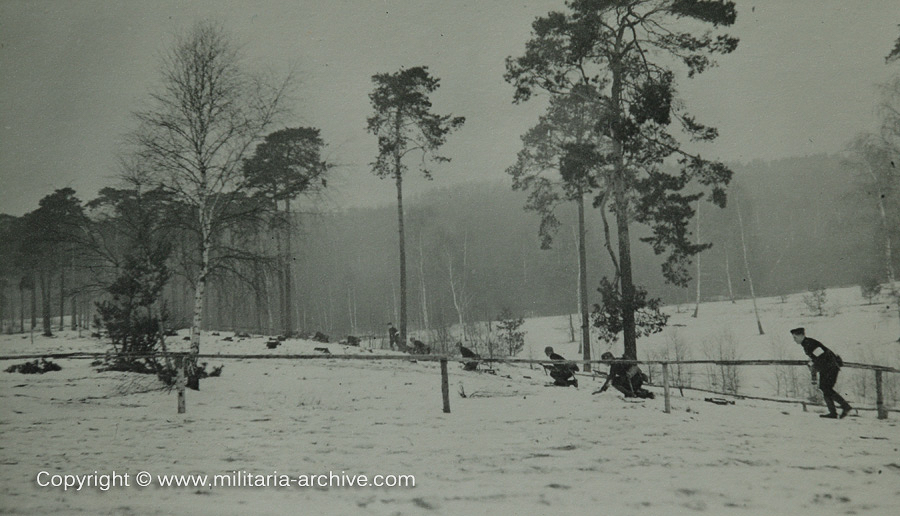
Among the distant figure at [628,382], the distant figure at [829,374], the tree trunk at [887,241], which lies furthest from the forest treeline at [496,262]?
the distant figure at [829,374]

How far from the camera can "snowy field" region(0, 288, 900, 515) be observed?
396 cm

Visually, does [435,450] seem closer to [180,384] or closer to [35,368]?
[180,384]

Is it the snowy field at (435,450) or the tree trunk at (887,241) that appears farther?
the tree trunk at (887,241)

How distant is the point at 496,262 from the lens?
7031 cm

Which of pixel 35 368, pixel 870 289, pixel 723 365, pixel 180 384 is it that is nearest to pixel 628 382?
pixel 180 384

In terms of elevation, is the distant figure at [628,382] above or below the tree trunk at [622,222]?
below

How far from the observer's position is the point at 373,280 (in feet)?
247

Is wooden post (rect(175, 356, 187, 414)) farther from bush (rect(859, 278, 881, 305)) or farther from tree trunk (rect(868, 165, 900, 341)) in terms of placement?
bush (rect(859, 278, 881, 305))

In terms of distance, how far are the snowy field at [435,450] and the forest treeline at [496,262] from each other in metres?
26.2

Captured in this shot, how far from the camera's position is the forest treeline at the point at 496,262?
4122cm

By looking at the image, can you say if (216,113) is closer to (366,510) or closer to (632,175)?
(366,510)

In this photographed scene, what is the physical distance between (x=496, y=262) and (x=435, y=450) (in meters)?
65.0

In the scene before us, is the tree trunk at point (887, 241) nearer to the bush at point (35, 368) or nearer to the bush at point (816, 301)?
the bush at point (816, 301)

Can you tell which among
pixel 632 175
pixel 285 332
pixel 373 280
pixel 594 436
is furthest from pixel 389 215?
pixel 594 436
